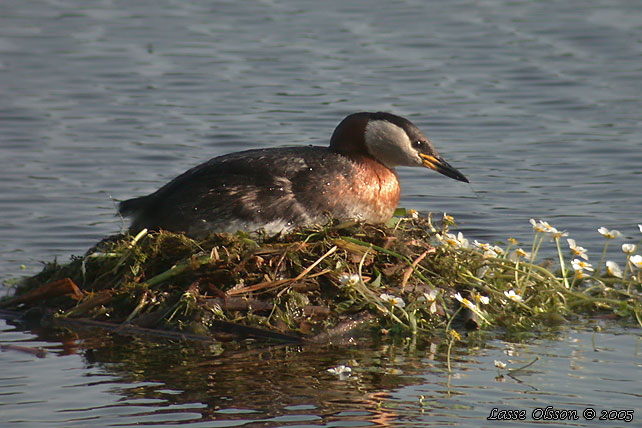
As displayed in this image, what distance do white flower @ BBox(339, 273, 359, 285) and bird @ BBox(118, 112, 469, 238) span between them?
2.73 feet

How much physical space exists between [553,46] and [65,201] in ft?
27.2

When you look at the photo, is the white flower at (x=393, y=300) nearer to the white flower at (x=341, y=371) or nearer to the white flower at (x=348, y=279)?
the white flower at (x=348, y=279)

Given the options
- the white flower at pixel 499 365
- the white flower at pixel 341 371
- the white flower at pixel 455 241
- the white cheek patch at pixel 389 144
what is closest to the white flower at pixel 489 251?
the white flower at pixel 455 241

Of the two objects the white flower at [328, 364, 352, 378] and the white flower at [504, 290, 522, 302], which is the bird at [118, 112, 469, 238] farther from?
the white flower at [328, 364, 352, 378]

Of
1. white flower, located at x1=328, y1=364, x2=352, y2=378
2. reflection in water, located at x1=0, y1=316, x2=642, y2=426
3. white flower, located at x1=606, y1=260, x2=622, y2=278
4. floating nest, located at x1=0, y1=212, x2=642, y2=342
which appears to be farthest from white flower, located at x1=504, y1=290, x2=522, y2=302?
white flower, located at x1=328, y1=364, x2=352, y2=378

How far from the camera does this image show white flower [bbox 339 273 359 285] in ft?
24.7

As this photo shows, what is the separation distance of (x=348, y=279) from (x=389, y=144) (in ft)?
5.46

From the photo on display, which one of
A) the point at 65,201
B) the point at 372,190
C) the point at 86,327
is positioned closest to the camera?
the point at 86,327

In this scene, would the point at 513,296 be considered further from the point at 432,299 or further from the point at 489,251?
the point at 489,251

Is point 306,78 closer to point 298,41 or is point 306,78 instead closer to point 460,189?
point 298,41

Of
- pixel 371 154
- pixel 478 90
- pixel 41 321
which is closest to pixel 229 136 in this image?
pixel 478 90

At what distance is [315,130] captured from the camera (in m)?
13.8

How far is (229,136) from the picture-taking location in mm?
13797

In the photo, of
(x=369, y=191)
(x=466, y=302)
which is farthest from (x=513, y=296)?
(x=369, y=191)
